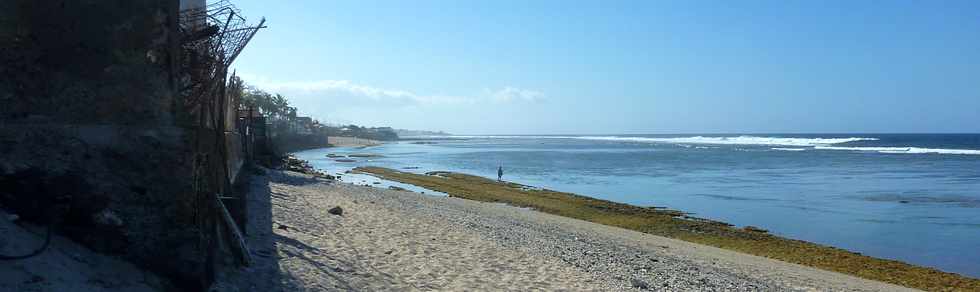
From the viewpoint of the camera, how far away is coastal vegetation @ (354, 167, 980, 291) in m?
13.3

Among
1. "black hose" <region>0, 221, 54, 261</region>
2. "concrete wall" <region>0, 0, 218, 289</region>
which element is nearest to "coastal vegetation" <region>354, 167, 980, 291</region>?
"concrete wall" <region>0, 0, 218, 289</region>

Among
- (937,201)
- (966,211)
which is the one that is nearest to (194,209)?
(966,211)

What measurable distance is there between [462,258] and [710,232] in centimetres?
1062

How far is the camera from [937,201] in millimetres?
26125

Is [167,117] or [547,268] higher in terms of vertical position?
[167,117]

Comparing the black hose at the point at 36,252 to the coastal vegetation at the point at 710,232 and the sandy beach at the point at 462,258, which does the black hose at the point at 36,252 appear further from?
the coastal vegetation at the point at 710,232

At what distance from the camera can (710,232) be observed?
730 inches

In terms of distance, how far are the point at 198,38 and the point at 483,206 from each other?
1651 cm

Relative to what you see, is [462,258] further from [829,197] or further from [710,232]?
[829,197]

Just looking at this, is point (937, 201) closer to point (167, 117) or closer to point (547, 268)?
point (547, 268)

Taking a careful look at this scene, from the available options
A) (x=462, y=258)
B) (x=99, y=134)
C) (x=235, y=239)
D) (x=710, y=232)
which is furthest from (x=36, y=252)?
(x=710, y=232)

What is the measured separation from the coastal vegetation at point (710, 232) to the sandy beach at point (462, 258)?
0.99 metres

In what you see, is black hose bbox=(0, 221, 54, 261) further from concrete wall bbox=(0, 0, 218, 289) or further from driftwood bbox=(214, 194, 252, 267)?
driftwood bbox=(214, 194, 252, 267)

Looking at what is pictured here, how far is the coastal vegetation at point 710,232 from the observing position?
13258 mm
